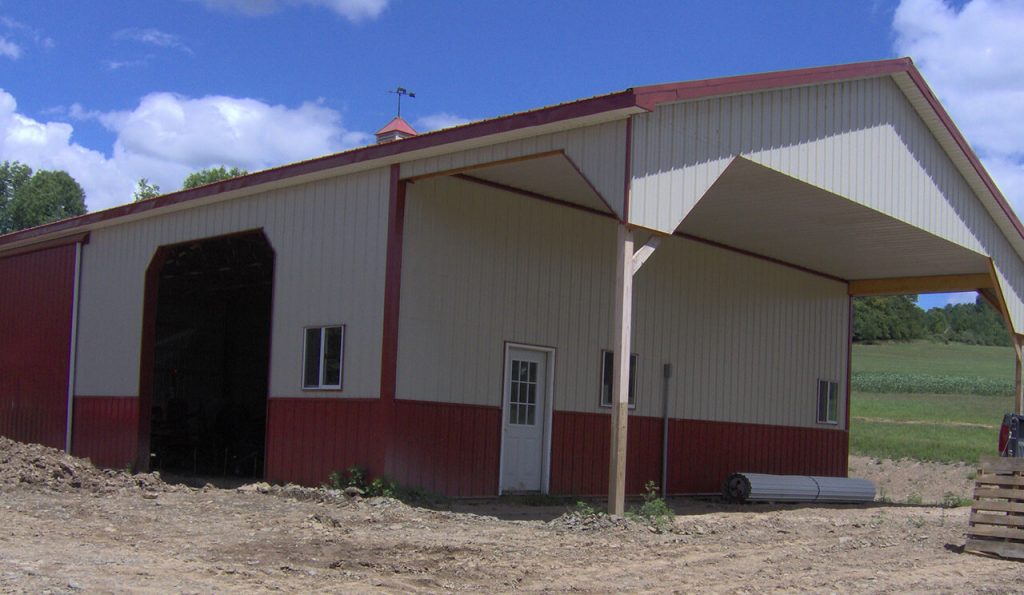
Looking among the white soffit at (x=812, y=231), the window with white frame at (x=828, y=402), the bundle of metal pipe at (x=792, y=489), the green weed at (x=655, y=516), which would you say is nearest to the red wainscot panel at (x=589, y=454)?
the bundle of metal pipe at (x=792, y=489)

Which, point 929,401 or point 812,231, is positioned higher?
point 812,231

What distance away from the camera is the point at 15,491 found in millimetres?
13172

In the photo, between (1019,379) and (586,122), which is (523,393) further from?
(1019,379)

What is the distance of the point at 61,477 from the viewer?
1405 cm

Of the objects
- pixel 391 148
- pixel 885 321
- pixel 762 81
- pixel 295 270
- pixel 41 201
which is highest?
pixel 41 201

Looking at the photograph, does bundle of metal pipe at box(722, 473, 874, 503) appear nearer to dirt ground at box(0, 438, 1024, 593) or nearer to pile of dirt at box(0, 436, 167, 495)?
dirt ground at box(0, 438, 1024, 593)

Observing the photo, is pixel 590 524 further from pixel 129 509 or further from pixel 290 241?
pixel 290 241

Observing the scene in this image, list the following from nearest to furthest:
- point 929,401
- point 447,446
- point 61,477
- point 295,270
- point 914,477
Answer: point 447,446
point 61,477
point 295,270
point 914,477
point 929,401

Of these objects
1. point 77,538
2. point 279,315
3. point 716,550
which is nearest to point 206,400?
Answer: point 279,315

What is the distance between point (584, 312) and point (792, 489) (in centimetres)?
440

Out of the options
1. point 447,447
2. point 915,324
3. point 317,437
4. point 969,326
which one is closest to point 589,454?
point 447,447

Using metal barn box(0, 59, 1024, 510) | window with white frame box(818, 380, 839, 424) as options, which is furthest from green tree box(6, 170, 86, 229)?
window with white frame box(818, 380, 839, 424)

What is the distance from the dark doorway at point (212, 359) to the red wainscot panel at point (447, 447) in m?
6.16

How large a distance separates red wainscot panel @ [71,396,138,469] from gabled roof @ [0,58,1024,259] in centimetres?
293
